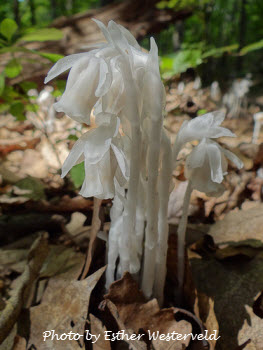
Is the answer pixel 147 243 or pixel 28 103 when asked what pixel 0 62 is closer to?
pixel 28 103

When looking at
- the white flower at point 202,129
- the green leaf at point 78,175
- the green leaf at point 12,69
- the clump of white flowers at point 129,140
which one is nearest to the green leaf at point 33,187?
the green leaf at point 78,175

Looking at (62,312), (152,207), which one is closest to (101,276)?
(62,312)

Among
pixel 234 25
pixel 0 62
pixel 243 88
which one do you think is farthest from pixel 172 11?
pixel 234 25

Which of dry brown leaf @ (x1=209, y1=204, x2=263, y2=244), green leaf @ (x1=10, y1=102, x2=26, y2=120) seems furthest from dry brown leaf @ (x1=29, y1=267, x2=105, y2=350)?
green leaf @ (x1=10, y1=102, x2=26, y2=120)

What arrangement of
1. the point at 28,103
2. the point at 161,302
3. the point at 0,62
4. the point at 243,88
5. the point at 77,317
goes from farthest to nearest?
the point at 243,88
the point at 0,62
the point at 28,103
the point at 161,302
the point at 77,317

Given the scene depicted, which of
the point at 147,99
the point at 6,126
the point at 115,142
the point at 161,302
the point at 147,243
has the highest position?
the point at 147,99

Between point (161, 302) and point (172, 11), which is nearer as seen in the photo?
point (161, 302)

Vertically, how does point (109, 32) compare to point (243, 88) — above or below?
above
